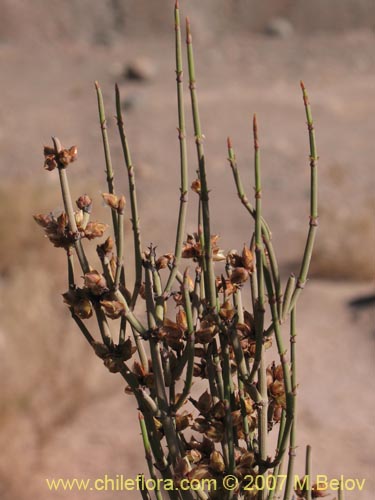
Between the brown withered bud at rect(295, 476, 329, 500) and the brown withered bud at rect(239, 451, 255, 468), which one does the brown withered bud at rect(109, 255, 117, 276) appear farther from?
the brown withered bud at rect(295, 476, 329, 500)

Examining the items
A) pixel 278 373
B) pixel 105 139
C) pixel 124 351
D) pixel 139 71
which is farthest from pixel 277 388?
pixel 139 71

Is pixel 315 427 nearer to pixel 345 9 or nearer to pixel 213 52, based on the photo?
pixel 213 52

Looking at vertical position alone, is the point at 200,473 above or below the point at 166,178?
below

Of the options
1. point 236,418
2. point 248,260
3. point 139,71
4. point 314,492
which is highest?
point 139,71

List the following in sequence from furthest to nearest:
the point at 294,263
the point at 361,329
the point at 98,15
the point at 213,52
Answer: the point at 98,15 → the point at 213,52 → the point at 294,263 → the point at 361,329

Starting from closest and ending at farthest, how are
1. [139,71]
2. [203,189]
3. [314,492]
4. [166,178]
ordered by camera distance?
[203,189]
[314,492]
[166,178]
[139,71]

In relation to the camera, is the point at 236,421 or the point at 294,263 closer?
the point at 236,421

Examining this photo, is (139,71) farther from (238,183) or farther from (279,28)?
(238,183)

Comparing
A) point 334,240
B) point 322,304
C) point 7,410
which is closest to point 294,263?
point 334,240
